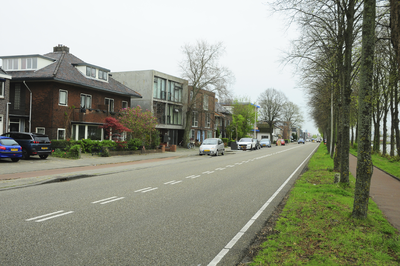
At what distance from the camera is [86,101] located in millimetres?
29516

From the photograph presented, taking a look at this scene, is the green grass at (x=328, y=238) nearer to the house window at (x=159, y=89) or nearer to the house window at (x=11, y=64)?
the house window at (x=11, y=64)

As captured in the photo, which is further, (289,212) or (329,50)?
(329,50)

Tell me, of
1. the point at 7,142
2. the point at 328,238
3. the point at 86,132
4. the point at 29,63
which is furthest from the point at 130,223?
the point at 29,63

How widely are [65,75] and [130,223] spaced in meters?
24.0

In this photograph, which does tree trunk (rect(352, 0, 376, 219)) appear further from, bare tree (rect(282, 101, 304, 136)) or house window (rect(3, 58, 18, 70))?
bare tree (rect(282, 101, 304, 136))

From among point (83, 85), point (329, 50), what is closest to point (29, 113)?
point (83, 85)

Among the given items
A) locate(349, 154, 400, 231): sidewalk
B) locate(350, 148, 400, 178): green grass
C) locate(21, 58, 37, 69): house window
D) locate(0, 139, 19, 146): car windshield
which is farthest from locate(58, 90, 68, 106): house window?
locate(350, 148, 400, 178): green grass

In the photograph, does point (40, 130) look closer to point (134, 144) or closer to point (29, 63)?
point (29, 63)

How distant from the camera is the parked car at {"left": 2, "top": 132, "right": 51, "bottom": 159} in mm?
18797

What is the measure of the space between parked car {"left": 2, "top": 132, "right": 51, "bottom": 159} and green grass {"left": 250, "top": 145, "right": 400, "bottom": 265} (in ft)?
52.6

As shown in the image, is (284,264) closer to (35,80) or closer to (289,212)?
(289,212)

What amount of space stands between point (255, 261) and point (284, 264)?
41 cm

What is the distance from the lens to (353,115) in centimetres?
3759

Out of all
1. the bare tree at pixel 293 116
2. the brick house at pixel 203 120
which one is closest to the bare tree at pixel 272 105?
the bare tree at pixel 293 116
